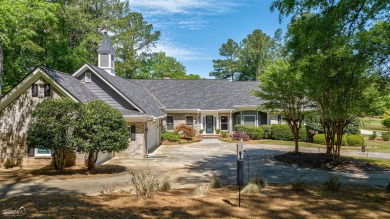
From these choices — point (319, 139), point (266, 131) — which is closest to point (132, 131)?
point (266, 131)

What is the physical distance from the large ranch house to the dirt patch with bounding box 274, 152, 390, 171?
1026 cm

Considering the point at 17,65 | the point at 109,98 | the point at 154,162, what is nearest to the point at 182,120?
the point at 109,98

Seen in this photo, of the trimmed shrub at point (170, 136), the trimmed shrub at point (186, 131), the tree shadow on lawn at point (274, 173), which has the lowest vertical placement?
the tree shadow on lawn at point (274, 173)

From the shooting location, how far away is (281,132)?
31.0m

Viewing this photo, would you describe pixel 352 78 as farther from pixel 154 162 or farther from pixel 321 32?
pixel 154 162

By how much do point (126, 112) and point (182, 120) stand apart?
1354 cm

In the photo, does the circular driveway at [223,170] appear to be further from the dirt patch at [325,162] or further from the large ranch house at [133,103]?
the large ranch house at [133,103]

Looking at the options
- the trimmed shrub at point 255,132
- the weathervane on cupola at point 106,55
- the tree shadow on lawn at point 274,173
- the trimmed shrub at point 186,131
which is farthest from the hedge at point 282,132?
the weathervane on cupola at point 106,55

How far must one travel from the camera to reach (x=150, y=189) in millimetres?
8773

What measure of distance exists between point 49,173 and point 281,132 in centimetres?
2357

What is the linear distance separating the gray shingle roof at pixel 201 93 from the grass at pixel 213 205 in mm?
24864

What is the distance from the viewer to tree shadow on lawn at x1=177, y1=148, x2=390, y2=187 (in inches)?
525

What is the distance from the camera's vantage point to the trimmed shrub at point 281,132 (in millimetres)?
30766

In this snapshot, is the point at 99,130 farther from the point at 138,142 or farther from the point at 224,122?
the point at 224,122
